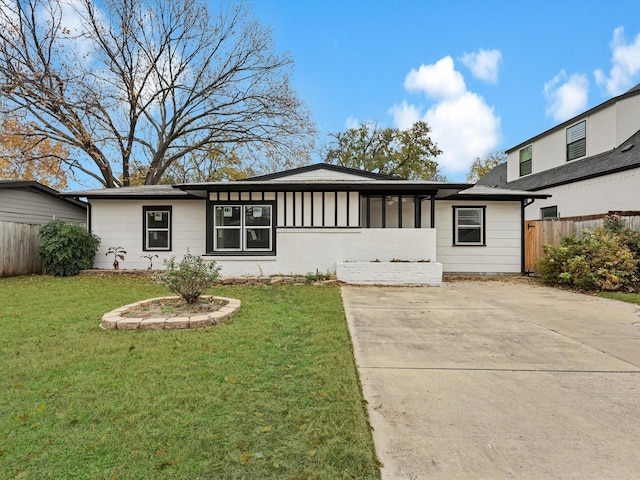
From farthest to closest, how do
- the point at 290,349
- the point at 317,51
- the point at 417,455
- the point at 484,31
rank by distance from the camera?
the point at 317,51, the point at 484,31, the point at 290,349, the point at 417,455

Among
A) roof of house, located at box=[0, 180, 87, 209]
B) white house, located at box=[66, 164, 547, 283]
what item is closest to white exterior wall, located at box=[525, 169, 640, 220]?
white house, located at box=[66, 164, 547, 283]

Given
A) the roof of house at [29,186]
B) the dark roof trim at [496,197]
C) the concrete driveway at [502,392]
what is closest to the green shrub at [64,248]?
the roof of house at [29,186]

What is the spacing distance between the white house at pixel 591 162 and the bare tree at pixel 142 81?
1182cm

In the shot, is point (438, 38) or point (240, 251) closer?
point (240, 251)

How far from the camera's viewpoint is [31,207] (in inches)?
495

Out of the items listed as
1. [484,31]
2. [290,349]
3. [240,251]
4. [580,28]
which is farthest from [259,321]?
[580,28]

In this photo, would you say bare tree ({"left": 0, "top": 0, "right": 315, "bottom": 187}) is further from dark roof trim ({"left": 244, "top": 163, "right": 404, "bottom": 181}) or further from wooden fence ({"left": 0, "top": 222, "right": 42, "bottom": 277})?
dark roof trim ({"left": 244, "top": 163, "right": 404, "bottom": 181})

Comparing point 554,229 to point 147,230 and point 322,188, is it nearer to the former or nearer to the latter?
point 322,188

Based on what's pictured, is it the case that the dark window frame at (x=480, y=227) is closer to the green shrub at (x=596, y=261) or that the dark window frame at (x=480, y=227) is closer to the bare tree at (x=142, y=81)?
the green shrub at (x=596, y=261)

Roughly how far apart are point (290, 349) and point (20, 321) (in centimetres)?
428

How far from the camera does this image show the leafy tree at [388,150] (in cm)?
2788

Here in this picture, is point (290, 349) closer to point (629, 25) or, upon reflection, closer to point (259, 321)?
point (259, 321)

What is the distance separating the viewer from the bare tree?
15609 millimetres

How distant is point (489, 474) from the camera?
183cm
